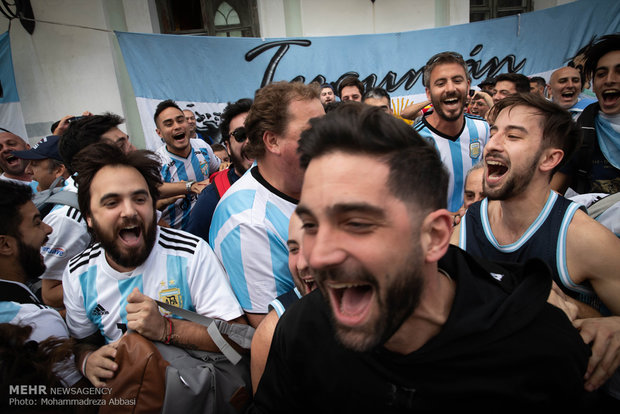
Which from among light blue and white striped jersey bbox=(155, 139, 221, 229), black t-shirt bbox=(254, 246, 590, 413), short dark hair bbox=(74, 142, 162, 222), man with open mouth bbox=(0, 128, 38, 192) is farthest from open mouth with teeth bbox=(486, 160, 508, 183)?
man with open mouth bbox=(0, 128, 38, 192)

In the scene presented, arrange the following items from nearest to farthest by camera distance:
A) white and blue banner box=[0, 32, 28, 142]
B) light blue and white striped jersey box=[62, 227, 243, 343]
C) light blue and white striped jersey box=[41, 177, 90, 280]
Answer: light blue and white striped jersey box=[62, 227, 243, 343] < light blue and white striped jersey box=[41, 177, 90, 280] < white and blue banner box=[0, 32, 28, 142]

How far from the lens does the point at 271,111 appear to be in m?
2.27

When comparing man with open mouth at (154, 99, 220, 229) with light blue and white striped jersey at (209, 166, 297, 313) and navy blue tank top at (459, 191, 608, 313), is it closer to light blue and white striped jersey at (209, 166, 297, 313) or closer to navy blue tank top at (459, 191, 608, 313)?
light blue and white striped jersey at (209, 166, 297, 313)

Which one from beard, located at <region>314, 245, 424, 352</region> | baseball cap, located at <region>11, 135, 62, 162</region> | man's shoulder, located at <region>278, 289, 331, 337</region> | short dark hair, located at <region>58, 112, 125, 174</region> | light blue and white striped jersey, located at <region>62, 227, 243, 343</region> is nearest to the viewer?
beard, located at <region>314, 245, 424, 352</region>

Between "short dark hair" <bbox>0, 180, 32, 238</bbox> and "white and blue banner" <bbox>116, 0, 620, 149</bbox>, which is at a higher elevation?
"white and blue banner" <bbox>116, 0, 620, 149</bbox>

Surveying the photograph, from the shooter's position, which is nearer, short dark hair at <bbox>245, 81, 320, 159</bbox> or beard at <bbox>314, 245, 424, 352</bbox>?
beard at <bbox>314, 245, 424, 352</bbox>

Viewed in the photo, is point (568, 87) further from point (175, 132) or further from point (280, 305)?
point (280, 305)

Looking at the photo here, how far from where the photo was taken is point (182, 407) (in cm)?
151

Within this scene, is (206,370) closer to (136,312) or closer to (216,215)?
(136,312)

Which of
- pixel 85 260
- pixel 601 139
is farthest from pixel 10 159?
pixel 601 139

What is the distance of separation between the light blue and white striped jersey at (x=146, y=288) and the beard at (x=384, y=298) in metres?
1.08

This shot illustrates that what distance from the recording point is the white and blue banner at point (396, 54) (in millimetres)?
6996

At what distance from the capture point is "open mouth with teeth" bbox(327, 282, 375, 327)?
1026mm

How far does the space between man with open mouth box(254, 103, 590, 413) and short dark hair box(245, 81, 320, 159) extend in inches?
44.2
